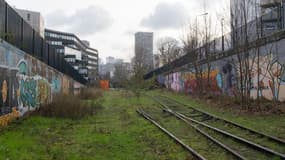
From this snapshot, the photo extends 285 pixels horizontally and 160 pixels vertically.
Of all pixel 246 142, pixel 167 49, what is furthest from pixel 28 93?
pixel 167 49

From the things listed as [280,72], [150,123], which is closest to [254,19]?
[280,72]

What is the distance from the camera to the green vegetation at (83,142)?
28.0ft

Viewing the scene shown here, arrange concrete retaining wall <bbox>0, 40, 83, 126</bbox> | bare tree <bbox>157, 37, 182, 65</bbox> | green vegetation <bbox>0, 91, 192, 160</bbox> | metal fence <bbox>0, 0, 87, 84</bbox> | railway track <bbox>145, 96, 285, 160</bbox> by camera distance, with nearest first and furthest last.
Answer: railway track <bbox>145, 96, 285, 160</bbox> < green vegetation <bbox>0, 91, 192, 160</bbox> < concrete retaining wall <bbox>0, 40, 83, 126</bbox> < metal fence <bbox>0, 0, 87, 84</bbox> < bare tree <bbox>157, 37, 182, 65</bbox>

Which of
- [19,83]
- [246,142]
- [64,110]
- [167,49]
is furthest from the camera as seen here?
[167,49]

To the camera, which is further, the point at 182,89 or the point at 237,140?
the point at 182,89

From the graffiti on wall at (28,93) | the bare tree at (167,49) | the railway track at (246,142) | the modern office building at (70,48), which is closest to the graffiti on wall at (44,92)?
the graffiti on wall at (28,93)

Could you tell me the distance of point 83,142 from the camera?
10.6m

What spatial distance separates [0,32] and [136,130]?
20.0 ft

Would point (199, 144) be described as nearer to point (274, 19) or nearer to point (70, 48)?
point (274, 19)

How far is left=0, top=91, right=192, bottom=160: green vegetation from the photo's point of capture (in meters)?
8.52

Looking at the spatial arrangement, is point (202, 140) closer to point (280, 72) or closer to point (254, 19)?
point (280, 72)

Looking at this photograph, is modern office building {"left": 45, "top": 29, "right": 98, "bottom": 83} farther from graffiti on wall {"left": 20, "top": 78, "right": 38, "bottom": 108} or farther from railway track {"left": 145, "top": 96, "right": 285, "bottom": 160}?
railway track {"left": 145, "top": 96, "right": 285, "bottom": 160}

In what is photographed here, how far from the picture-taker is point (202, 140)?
34.7ft

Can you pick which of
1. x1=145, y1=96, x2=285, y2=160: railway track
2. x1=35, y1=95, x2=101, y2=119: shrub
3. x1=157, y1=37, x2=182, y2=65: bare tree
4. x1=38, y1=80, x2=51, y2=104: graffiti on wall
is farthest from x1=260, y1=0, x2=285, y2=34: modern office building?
x1=157, y1=37, x2=182, y2=65: bare tree
